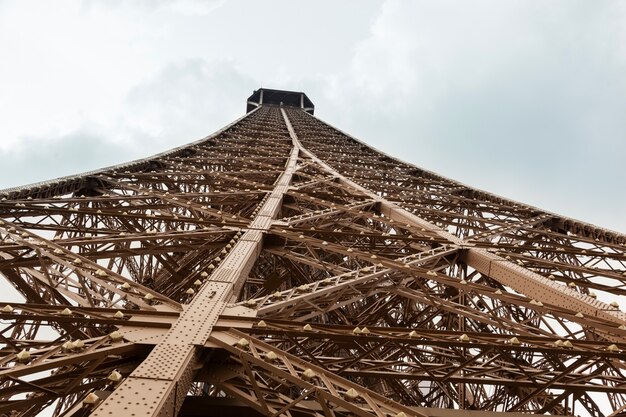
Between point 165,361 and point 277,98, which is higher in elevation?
point 277,98

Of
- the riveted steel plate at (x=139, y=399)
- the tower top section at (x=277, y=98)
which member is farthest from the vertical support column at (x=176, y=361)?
the tower top section at (x=277, y=98)

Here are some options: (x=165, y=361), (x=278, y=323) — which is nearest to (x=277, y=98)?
(x=278, y=323)

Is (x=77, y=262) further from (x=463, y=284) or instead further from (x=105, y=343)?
(x=463, y=284)

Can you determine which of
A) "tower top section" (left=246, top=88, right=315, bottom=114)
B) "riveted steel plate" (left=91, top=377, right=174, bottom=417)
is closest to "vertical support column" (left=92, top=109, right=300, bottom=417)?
"riveted steel plate" (left=91, top=377, right=174, bottom=417)

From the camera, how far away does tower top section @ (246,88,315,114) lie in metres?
58.7

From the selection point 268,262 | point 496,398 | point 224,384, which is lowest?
point 496,398

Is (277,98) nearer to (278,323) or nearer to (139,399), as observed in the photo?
(278,323)

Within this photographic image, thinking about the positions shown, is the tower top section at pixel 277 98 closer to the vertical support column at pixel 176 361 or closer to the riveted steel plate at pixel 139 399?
the vertical support column at pixel 176 361

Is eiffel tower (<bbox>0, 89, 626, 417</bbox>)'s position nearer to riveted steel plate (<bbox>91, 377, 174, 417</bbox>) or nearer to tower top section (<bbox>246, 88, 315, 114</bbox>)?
riveted steel plate (<bbox>91, 377, 174, 417</bbox>)

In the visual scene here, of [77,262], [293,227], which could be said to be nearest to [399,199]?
[293,227]

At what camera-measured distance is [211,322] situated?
14.7 feet

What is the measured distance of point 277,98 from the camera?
59312 mm

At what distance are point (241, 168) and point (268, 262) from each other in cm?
775

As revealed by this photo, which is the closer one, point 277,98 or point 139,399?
point 139,399
